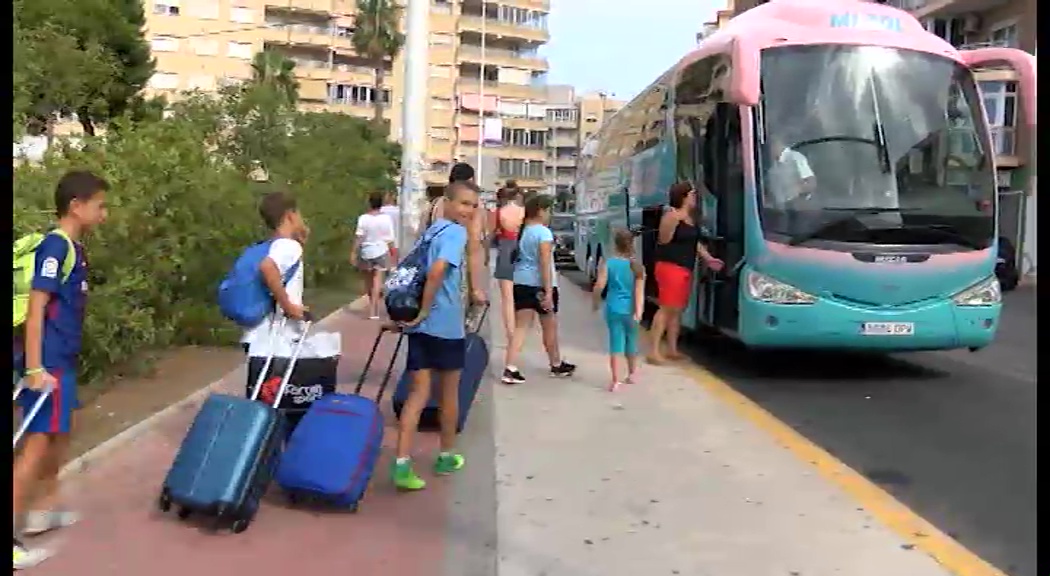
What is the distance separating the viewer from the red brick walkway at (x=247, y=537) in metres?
4.85

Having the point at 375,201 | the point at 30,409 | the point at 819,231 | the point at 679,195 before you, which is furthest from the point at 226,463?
the point at 375,201

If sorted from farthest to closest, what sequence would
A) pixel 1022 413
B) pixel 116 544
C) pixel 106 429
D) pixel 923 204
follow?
pixel 923 204 < pixel 1022 413 < pixel 106 429 < pixel 116 544

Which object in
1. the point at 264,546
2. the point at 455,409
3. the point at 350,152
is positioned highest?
the point at 350,152

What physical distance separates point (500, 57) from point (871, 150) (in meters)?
79.4

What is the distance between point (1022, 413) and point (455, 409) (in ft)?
16.9

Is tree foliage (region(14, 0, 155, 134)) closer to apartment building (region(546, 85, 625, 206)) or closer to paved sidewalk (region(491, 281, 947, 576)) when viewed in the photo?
paved sidewalk (region(491, 281, 947, 576))

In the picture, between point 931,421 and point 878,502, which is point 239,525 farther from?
point 931,421

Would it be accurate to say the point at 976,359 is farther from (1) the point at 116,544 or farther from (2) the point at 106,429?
(1) the point at 116,544

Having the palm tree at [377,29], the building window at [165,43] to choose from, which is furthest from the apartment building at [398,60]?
the palm tree at [377,29]

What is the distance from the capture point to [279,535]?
5289 mm

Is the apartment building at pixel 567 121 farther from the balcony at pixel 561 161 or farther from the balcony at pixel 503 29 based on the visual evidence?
the balcony at pixel 503 29

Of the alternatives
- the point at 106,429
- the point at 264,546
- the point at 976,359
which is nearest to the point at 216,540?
the point at 264,546

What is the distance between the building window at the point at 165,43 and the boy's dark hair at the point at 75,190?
6671cm

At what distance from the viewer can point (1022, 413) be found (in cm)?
895
